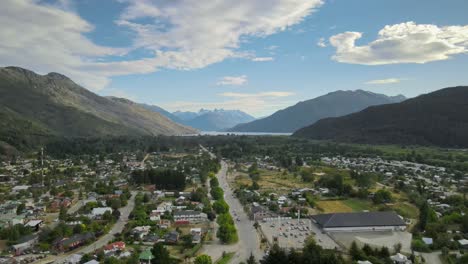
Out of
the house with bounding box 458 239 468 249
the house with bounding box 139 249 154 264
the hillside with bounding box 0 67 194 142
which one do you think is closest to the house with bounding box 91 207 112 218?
the house with bounding box 139 249 154 264

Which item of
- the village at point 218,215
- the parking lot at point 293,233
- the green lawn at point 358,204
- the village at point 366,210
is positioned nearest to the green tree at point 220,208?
the village at point 218,215

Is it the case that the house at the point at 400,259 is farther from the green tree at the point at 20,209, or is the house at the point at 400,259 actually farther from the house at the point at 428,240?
the green tree at the point at 20,209

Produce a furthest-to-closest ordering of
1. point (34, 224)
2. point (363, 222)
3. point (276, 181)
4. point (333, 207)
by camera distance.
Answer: point (276, 181) < point (333, 207) < point (34, 224) < point (363, 222)

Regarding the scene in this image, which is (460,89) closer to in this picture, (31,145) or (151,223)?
(151,223)

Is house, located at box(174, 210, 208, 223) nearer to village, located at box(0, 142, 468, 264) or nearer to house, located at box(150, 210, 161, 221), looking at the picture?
village, located at box(0, 142, 468, 264)

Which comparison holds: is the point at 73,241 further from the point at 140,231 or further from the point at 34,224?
the point at 34,224

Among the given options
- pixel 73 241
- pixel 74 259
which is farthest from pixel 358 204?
pixel 74 259
